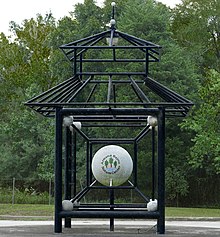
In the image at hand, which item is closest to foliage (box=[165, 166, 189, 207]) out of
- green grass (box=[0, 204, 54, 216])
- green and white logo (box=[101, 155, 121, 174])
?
green grass (box=[0, 204, 54, 216])

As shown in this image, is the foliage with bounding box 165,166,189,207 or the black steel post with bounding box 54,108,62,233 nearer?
the black steel post with bounding box 54,108,62,233

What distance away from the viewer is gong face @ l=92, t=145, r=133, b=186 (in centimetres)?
1471

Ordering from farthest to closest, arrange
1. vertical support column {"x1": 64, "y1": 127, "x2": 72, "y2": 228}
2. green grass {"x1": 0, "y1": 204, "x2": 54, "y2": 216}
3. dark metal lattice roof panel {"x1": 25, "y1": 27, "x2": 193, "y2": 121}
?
green grass {"x1": 0, "y1": 204, "x2": 54, "y2": 216} → vertical support column {"x1": 64, "y1": 127, "x2": 72, "y2": 228} → dark metal lattice roof panel {"x1": 25, "y1": 27, "x2": 193, "y2": 121}

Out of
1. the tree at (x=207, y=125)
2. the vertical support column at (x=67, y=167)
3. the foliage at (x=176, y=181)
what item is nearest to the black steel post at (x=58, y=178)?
the vertical support column at (x=67, y=167)

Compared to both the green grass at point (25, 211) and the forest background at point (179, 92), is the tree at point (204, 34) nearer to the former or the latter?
the forest background at point (179, 92)

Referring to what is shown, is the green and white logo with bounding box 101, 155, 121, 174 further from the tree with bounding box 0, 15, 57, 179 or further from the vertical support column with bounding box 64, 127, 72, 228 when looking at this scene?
the tree with bounding box 0, 15, 57, 179

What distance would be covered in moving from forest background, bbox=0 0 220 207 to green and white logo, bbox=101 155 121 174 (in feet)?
66.2

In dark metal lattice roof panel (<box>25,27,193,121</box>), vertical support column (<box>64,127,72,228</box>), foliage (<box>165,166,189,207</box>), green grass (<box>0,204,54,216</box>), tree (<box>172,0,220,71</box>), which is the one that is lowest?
green grass (<box>0,204,54,216</box>)

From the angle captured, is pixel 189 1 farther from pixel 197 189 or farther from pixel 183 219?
pixel 183 219

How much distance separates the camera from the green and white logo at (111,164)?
579 inches

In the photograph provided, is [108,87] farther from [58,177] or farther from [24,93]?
[24,93]

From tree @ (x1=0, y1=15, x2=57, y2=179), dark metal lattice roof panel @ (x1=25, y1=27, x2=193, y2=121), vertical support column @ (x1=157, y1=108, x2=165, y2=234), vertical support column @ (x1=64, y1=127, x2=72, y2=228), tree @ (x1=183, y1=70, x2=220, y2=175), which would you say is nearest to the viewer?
vertical support column @ (x1=157, y1=108, x2=165, y2=234)

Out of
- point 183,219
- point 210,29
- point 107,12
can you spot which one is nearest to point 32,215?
point 183,219

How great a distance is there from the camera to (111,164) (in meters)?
14.8
